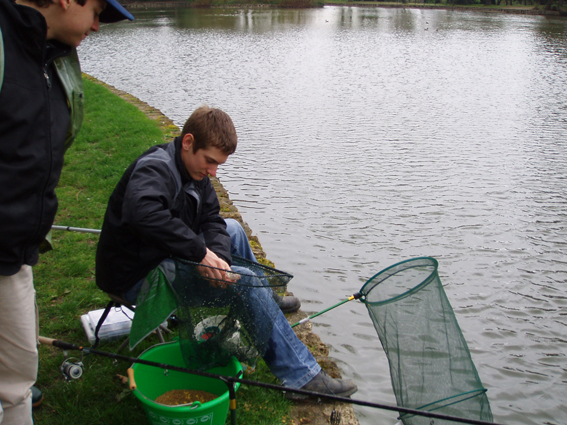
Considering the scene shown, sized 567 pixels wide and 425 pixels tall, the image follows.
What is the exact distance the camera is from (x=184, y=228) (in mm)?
2525

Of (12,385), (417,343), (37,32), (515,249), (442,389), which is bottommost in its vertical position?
(515,249)

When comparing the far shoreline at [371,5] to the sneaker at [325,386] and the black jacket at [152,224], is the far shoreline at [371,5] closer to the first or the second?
the sneaker at [325,386]

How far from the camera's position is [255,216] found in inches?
279

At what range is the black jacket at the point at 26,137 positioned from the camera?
1788 mm

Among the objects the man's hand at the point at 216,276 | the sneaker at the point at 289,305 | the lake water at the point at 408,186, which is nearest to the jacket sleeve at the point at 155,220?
the man's hand at the point at 216,276

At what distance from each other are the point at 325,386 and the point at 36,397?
156 centimetres

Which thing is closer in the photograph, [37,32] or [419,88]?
[37,32]

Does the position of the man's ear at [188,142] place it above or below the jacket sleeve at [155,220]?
above

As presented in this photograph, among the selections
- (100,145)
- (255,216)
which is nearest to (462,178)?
(255,216)

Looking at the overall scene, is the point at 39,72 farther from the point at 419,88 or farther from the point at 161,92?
the point at 419,88

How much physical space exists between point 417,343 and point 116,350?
5.91ft

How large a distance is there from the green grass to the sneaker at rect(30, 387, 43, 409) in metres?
0.04

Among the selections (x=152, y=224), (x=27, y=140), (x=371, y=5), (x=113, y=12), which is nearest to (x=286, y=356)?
(x=152, y=224)

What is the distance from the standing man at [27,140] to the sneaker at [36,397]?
683mm
